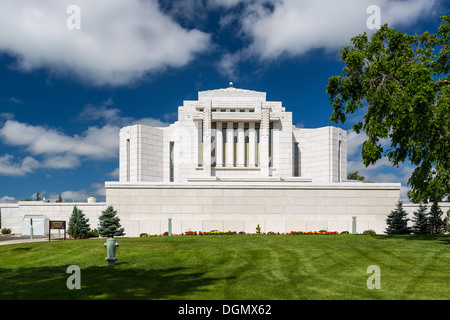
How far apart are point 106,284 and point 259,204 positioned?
24607mm

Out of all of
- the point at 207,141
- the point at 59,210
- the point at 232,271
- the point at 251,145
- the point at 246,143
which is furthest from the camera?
the point at 246,143

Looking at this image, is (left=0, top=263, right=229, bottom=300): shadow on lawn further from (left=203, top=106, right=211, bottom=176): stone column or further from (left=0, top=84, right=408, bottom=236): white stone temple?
(left=203, top=106, right=211, bottom=176): stone column

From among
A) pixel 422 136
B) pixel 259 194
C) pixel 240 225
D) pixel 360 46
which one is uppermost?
pixel 360 46

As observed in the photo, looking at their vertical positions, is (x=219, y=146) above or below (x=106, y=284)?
above

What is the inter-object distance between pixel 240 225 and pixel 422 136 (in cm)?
1810

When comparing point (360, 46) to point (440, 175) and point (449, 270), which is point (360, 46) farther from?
point (449, 270)

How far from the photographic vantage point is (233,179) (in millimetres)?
40344

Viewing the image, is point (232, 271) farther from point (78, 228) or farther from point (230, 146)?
point (230, 146)

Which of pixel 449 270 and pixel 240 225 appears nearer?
pixel 449 270

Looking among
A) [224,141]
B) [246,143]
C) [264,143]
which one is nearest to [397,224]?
[264,143]

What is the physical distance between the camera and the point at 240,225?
111ft

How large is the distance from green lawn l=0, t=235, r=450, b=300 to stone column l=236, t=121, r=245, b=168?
31.9 meters
